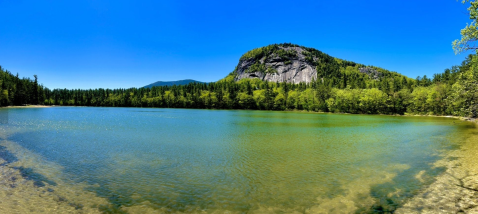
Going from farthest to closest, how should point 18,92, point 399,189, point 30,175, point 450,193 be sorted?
point 18,92
point 30,175
point 399,189
point 450,193

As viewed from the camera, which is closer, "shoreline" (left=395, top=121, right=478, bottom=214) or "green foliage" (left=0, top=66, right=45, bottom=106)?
"shoreline" (left=395, top=121, right=478, bottom=214)

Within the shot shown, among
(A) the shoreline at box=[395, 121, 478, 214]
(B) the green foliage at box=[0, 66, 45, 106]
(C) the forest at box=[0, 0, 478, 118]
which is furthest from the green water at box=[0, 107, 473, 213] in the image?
(B) the green foliage at box=[0, 66, 45, 106]

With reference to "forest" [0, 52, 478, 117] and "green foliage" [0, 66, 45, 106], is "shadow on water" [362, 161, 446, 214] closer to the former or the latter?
"forest" [0, 52, 478, 117]

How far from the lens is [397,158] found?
1889cm

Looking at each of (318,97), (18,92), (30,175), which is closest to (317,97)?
(318,97)

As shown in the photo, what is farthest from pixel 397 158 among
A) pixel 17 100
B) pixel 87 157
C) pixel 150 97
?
pixel 150 97

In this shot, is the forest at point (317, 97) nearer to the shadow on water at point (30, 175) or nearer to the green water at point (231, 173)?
the green water at point (231, 173)

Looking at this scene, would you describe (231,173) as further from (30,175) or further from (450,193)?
(30,175)

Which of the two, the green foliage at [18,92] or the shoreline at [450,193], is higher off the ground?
the green foliage at [18,92]

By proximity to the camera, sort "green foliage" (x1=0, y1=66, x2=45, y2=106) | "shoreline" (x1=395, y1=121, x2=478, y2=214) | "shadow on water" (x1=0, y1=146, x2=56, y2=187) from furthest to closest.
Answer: "green foliage" (x1=0, y1=66, x2=45, y2=106)
"shadow on water" (x1=0, y1=146, x2=56, y2=187)
"shoreline" (x1=395, y1=121, x2=478, y2=214)

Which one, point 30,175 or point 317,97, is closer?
point 30,175

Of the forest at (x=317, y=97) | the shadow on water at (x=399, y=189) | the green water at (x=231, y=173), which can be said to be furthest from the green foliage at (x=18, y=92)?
the shadow on water at (x=399, y=189)

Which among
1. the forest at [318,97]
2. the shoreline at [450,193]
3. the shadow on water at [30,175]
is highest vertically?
the forest at [318,97]

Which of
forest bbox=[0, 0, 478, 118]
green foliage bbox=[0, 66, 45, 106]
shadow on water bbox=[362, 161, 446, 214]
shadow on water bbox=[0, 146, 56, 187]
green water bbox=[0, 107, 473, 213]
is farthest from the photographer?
green foliage bbox=[0, 66, 45, 106]
